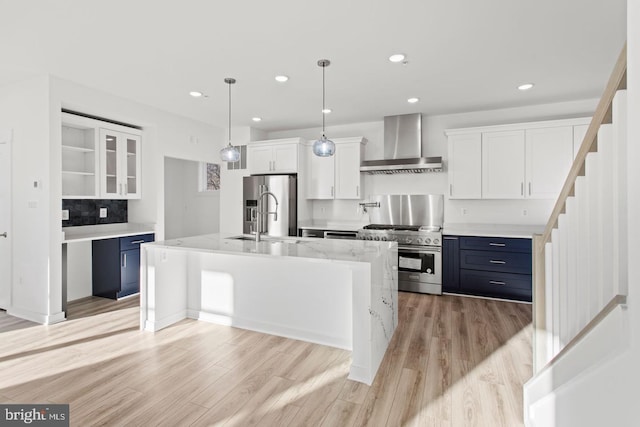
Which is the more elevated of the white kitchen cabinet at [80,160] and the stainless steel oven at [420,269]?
the white kitchen cabinet at [80,160]

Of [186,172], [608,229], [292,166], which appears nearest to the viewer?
[608,229]

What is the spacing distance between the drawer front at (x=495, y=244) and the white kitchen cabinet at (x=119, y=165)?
4.57 meters

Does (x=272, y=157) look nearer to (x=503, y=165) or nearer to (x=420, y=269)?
(x=420, y=269)

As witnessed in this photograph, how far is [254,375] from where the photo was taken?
8.11 ft

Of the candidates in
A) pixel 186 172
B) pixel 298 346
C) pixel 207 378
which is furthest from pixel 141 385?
pixel 186 172

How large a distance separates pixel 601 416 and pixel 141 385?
2512 mm

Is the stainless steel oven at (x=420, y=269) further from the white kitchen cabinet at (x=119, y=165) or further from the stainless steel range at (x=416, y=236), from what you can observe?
the white kitchen cabinet at (x=119, y=165)

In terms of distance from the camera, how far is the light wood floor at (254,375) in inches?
79.8

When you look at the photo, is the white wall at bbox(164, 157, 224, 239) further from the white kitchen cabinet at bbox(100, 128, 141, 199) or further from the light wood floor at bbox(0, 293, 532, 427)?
the light wood floor at bbox(0, 293, 532, 427)

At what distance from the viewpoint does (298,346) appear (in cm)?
296

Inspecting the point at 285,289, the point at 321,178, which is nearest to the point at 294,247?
the point at 285,289

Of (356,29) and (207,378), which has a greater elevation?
(356,29)

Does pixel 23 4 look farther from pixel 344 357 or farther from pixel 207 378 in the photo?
pixel 344 357

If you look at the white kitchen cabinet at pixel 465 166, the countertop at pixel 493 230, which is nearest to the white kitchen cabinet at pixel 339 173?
the white kitchen cabinet at pixel 465 166
